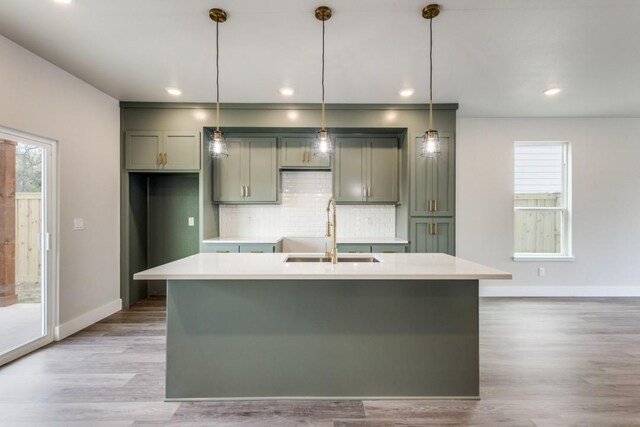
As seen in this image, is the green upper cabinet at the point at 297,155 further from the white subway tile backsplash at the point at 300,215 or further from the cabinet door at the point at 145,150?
the cabinet door at the point at 145,150

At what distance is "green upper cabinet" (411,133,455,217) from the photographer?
4.04 m

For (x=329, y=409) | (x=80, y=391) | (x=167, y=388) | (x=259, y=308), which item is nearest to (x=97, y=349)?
(x=80, y=391)

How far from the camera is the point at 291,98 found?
3844 millimetres

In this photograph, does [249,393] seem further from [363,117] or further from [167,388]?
[363,117]

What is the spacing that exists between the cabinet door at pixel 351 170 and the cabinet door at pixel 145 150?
2.36 metres

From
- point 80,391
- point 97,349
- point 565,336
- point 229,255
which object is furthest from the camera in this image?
point 565,336

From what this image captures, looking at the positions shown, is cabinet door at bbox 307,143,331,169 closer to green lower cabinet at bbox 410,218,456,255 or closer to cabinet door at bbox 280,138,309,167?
cabinet door at bbox 280,138,309,167

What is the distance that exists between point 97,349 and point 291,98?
131 inches

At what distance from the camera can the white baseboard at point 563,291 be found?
15.1 feet

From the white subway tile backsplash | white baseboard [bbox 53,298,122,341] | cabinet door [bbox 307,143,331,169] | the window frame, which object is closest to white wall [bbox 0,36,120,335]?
white baseboard [bbox 53,298,122,341]

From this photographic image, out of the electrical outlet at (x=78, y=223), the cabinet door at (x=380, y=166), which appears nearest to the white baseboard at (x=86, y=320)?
the electrical outlet at (x=78, y=223)

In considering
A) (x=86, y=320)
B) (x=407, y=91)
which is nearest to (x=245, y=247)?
(x=86, y=320)

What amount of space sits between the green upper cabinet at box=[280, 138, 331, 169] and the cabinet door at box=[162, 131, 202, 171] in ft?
3.66

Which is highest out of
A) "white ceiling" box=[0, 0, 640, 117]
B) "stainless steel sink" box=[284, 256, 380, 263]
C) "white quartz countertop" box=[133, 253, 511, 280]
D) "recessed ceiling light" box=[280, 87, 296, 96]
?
"white ceiling" box=[0, 0, 640, 117]
